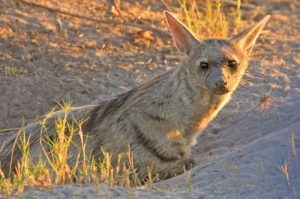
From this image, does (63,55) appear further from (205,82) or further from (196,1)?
(205,82)

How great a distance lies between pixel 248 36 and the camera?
6824 mm

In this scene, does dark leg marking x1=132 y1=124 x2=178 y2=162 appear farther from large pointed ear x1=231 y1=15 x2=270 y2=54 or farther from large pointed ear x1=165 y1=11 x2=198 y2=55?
large pointed ear x1=231 y1=15 x2=270 y2=54

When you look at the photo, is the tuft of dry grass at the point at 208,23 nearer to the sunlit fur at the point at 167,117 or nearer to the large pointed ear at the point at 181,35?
the large pointed ear at the point at 181,35

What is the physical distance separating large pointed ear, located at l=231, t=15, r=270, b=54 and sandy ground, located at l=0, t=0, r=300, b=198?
0.81 metres

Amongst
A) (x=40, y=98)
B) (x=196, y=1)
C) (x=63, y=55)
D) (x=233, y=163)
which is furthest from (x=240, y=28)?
Answer: (x=233, y=163)

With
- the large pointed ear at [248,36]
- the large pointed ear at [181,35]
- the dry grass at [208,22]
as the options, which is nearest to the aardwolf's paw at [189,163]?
the large pointed ear at [181,35]

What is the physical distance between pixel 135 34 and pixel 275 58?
1.77 metres

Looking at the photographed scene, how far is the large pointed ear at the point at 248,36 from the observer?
6703mm

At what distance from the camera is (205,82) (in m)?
6.30

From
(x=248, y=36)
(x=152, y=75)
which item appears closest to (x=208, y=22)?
(x=152, y=75)

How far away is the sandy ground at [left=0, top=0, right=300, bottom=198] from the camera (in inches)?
226

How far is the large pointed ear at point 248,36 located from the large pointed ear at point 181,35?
375mm

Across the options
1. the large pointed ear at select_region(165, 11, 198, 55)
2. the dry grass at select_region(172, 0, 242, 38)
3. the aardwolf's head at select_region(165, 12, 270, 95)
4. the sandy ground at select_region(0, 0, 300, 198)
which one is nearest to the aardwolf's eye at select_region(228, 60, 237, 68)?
the aardwolf's head at select_region(165, 12, 270, 95)

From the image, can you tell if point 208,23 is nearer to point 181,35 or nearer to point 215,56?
point 181,35
